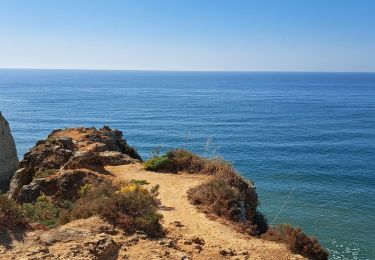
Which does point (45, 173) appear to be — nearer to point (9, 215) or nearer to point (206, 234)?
point (9, 215)

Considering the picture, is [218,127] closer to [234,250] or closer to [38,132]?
[38,132]

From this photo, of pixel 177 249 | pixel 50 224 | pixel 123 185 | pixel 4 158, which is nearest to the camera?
pixel 177 249

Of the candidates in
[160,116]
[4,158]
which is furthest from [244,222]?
[160,116]

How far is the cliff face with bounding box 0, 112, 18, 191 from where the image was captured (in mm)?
37312

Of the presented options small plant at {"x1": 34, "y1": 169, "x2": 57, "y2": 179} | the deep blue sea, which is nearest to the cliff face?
the deep blue sea

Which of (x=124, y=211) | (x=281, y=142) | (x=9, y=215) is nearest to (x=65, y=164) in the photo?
(x=124, y=211)

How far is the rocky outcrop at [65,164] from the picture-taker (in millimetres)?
18953

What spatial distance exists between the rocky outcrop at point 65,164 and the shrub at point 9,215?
6.71 m

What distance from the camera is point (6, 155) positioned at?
124ft

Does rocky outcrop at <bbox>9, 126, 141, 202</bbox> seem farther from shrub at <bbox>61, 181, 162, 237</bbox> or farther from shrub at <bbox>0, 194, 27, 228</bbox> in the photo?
shrub at <bbox>0, 194, 27, 228</bbox>

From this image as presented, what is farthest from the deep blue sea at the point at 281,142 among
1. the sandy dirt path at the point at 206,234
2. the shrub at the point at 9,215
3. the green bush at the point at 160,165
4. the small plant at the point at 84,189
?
the shrub at the point at 9,215

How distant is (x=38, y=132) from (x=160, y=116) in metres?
26.9

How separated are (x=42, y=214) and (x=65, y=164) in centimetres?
680

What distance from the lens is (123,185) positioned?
60.4 feet
